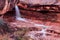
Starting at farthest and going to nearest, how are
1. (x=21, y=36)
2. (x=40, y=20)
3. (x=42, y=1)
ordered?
(x=42, y=1) < (x=40, y=20) < (x=21, y=36)

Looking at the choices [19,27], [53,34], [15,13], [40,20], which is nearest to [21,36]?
[19,27]

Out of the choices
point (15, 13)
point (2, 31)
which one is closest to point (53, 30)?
point (2, 31)

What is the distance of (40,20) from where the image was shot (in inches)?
106

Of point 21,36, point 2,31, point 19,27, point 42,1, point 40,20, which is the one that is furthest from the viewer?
point 42,1

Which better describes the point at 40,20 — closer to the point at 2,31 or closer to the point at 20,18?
the point at 20,18

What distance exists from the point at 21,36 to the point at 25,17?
941mm

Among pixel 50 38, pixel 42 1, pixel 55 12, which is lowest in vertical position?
pixel 50 38

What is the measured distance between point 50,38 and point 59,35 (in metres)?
0.18

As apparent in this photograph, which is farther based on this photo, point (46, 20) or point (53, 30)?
point (46, 20)

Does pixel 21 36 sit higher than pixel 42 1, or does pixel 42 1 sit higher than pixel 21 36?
pixel 42 1

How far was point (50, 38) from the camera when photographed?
6.38 feet

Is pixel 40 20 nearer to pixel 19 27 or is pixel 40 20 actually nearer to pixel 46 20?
pixel 46 20

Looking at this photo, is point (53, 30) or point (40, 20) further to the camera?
point (40, 20)

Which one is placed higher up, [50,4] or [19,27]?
[50,4]
